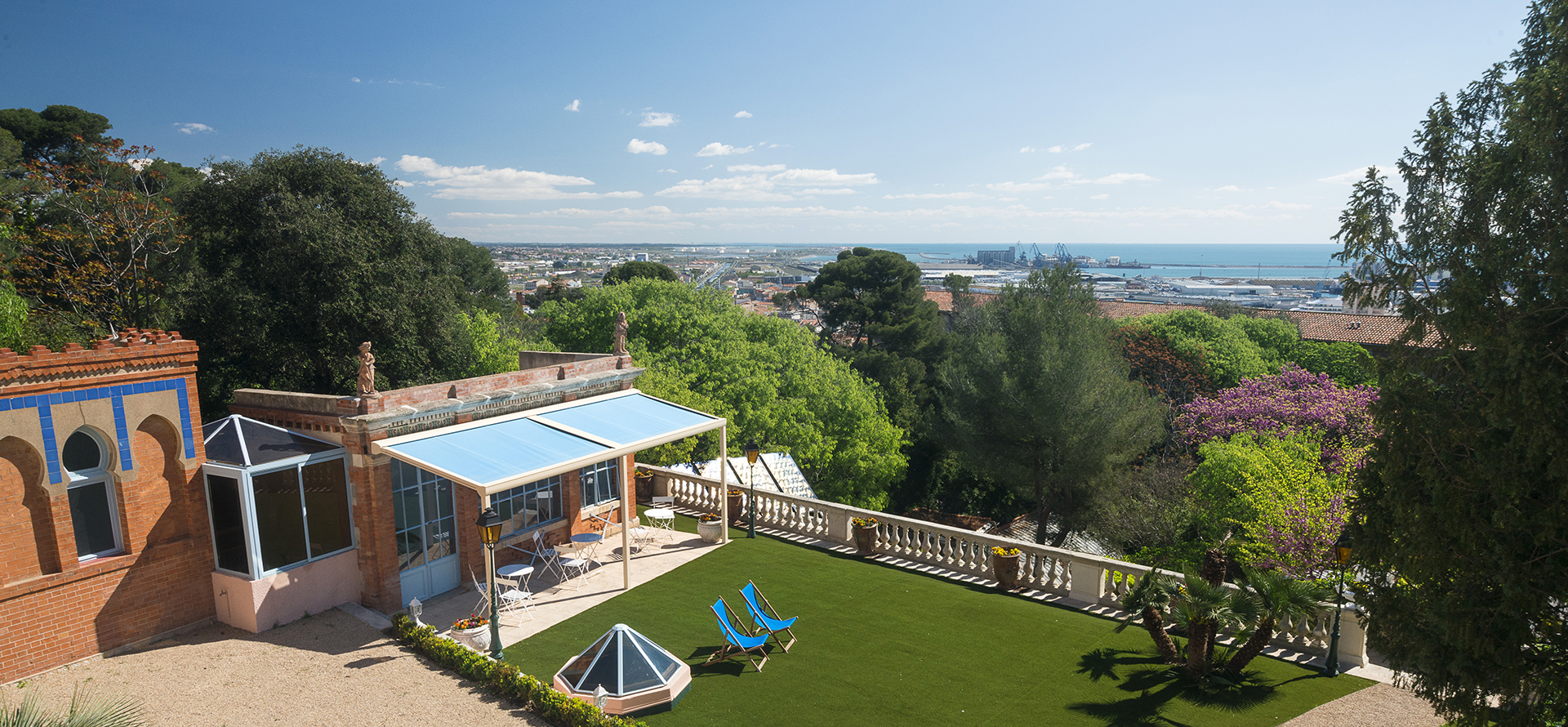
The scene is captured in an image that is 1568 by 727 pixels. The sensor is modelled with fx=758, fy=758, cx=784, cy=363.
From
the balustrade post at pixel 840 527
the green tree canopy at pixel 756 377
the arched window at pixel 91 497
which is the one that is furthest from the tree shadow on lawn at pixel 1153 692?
the green tree canopy at pixel 756 377

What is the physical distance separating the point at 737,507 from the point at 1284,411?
64.8ft

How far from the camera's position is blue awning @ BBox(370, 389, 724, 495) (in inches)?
468

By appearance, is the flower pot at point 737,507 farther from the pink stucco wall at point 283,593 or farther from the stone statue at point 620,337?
the pink stucco wall at point 283,593

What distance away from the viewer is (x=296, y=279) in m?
23.8

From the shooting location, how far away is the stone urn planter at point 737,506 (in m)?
17.9

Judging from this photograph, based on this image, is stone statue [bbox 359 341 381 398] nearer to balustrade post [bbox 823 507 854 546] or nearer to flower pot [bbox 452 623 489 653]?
flower pot [bbox 452 623 489 653]

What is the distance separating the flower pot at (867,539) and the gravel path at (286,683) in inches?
303

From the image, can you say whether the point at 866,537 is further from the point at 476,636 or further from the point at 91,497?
the point at 91,497

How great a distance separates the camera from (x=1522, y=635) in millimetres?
6559

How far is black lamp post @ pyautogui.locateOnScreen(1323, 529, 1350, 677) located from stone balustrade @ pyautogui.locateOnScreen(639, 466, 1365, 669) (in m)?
0.25

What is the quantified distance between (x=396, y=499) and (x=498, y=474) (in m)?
2.60

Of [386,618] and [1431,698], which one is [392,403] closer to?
[386,618]

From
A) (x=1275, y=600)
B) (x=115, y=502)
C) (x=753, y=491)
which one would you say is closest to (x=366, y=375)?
(x=115, y=502)

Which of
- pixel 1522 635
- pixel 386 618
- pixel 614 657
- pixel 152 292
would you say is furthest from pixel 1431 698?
pixel 152 292
